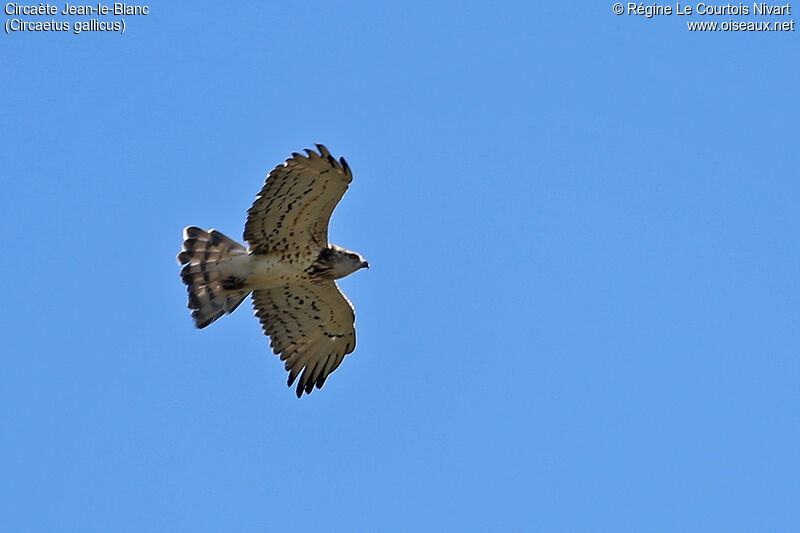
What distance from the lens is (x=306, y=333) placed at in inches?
680

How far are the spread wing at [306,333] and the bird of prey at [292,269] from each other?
0.5 inches

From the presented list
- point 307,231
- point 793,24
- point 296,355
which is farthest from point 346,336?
point 793,24

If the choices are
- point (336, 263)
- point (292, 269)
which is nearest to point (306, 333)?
point (292, 269)

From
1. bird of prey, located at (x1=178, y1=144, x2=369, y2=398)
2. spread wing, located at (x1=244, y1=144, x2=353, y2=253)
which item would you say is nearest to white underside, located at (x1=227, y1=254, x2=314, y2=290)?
bird of prey, located at (x1=178, y1=144, x2=369, y2=398)

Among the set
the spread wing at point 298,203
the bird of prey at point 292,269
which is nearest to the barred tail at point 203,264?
the bird of prey at point 292,269

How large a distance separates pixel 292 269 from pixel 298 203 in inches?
35.2

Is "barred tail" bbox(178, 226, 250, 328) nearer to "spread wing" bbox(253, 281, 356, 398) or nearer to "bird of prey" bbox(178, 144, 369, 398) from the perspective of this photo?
"bird of prey" bbox(178, 144, 369, 398)

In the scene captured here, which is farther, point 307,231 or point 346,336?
point 346,336

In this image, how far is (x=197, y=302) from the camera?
53.7 ft

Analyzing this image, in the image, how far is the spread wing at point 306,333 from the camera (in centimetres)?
1712

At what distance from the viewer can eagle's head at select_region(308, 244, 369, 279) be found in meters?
16.2

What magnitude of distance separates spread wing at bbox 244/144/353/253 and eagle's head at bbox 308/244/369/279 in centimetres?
14

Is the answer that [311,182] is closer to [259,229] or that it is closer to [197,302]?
[259,229]

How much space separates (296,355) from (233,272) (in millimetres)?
1623
